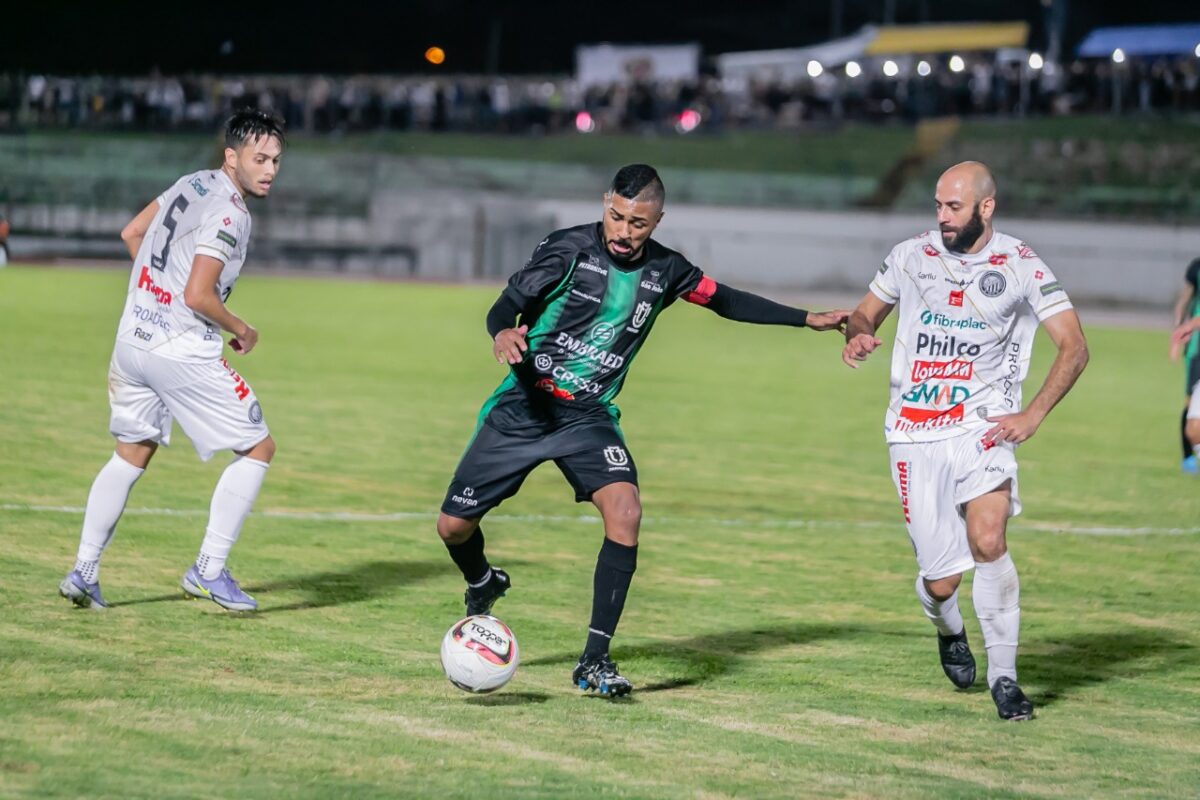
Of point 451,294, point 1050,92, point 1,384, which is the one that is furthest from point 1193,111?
point 1,384

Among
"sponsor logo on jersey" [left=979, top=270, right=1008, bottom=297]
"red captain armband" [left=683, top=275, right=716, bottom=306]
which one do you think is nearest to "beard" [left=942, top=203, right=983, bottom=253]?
"sponsor logo on jersey" [left=979, top=270, right=1008, bottom=297]

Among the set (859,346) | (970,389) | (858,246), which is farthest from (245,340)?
(858,246)

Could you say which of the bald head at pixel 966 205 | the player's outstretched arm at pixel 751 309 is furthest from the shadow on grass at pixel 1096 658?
the bald head at pixel 966 205

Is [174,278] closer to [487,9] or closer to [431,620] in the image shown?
[431,620]

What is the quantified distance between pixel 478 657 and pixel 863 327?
2194 millimetres

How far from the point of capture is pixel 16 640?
665 cm

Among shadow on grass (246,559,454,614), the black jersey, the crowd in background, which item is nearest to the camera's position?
the black jersey

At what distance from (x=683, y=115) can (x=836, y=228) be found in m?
6.46

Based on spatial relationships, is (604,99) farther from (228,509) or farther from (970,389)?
(970,389)

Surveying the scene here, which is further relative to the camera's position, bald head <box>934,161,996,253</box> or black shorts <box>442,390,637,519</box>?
black shorts <box>442,390,637,519</box>

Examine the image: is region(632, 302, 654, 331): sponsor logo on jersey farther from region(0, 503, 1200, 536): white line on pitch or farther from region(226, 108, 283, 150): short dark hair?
region(0, 503, 1200, 536): white line on pitch

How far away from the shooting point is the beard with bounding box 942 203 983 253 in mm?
6531

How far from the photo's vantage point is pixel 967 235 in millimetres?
6574

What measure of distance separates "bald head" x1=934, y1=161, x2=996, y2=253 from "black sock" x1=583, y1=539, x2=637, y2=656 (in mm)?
1826
